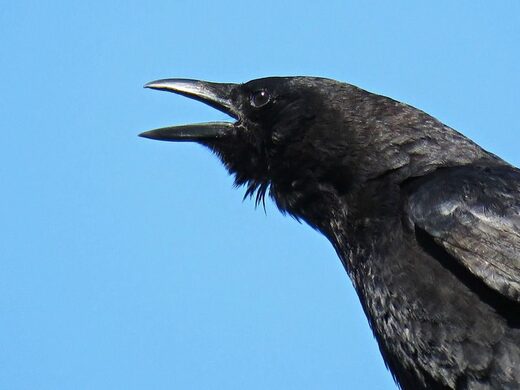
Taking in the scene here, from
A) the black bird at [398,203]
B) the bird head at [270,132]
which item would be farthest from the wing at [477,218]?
the bird head at [270,132]

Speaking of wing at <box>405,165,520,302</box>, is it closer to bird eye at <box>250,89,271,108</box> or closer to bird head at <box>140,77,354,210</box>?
bird head at <box>140,77,354,210</box>

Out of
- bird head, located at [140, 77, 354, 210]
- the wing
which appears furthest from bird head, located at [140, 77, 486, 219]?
the wing

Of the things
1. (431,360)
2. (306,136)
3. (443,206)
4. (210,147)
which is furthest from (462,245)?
(210,147)

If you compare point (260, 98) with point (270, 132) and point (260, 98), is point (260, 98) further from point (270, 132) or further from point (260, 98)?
point (270, 132)

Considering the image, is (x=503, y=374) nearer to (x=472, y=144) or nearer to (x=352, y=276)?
(x=352, y=276)


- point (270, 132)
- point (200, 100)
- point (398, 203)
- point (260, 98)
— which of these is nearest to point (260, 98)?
point (260, 98)

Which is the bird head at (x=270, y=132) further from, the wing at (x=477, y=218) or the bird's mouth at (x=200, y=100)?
the wing at (x=477, y=218)

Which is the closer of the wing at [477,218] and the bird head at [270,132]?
the wing at [477,218]
